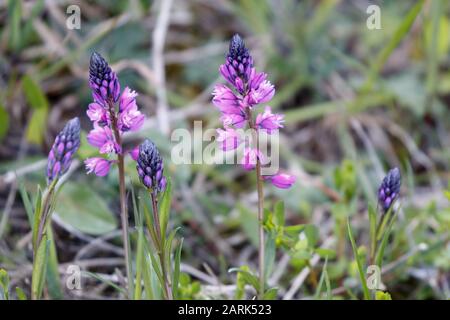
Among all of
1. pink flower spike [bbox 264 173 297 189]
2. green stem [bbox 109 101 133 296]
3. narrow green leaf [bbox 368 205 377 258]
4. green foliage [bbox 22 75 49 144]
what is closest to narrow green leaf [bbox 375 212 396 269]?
narrow green leaf [bbox 368 205 377 258]

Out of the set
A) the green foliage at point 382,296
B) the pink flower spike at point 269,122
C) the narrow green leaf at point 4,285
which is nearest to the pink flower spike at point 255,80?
the pink flower spike at point 269,122

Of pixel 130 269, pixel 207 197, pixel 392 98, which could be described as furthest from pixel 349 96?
pixel 130 269

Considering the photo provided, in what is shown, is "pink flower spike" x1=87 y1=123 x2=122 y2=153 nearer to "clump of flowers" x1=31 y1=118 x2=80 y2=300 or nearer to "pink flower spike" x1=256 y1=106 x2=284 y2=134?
"clump of flowers" x1=31 y1=118 x2=80 y2=300

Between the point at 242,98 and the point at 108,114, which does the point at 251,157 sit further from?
the point at 108,114

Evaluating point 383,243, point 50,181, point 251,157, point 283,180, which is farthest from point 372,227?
point 50,181

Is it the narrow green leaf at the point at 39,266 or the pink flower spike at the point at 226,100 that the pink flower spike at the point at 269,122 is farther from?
the narrow green leaf at the point at 39,266
